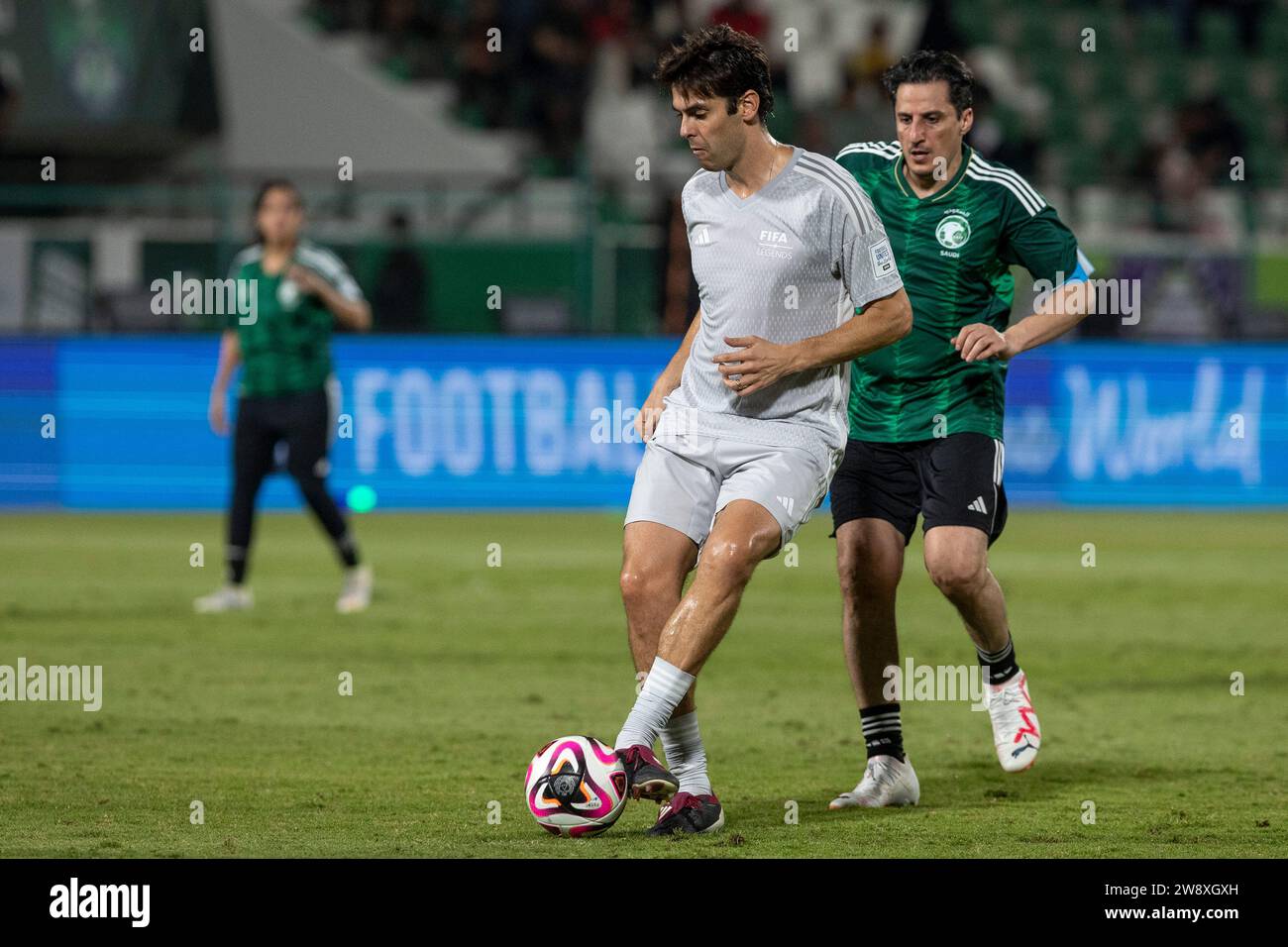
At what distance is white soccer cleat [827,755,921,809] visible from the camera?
7.15 meters

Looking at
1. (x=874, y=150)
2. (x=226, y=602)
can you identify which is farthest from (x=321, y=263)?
(x=874, y=150)

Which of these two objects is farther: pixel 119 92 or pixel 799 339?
pixel 119 92

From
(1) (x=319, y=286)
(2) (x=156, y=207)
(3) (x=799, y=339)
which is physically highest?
(2) (x=156, y=207)

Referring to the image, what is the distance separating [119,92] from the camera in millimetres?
23188

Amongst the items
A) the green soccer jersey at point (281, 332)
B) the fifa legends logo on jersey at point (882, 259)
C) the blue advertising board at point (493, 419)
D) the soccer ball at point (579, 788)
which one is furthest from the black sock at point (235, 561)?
the fifa legends logo on jersey at point (882, 259)

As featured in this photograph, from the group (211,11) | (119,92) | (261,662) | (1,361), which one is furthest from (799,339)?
(211,11)

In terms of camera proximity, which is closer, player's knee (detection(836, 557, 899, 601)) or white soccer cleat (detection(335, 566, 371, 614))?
player's knee (detection(836, 557, 899, 601))

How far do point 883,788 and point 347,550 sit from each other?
21.2 feet

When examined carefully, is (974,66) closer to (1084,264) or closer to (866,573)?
(1084,264)

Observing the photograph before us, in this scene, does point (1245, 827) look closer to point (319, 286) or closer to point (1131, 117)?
point (319, 286)

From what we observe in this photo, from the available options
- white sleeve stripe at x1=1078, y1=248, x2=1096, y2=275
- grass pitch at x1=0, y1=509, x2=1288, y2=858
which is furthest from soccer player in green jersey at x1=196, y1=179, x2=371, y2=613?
white sleeve stripe at x1=1078, y1=248, x2=1096, y2=275

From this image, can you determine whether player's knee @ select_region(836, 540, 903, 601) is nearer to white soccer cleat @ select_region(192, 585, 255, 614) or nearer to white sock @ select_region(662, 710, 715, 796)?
white sock @ select_region(662, 710, 715, 796)

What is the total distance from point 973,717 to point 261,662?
3705mm

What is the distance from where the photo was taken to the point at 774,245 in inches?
260
